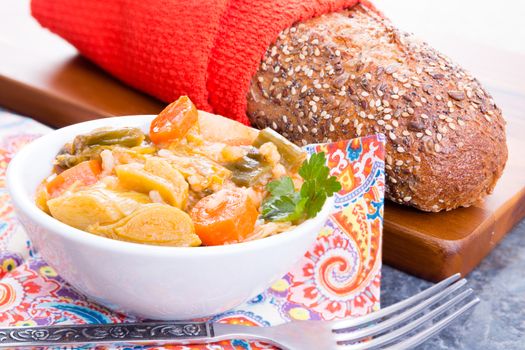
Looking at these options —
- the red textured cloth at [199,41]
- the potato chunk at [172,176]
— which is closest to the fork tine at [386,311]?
Result: the potato chunk at [172,176]

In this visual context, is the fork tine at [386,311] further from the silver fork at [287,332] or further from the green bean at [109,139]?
the green bean at [109,139]

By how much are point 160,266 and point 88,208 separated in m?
0.16

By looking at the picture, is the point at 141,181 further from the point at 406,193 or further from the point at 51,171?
the point at 406,193

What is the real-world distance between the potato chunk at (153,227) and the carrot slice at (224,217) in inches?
2.1

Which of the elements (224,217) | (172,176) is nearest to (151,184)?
(172,176)

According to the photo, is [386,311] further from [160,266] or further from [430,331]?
[160,266]

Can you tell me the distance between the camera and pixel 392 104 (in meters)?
1.87

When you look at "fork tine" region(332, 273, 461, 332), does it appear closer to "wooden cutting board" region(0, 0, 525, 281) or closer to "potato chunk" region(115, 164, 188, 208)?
"wooden cutting board" region(0, 0, 525, 281)

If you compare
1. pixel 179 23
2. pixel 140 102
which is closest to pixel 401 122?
pixel 179 23

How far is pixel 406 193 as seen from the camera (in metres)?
1.85

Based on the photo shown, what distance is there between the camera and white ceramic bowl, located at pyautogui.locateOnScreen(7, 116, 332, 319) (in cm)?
126

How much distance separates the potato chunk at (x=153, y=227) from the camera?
4.18ft

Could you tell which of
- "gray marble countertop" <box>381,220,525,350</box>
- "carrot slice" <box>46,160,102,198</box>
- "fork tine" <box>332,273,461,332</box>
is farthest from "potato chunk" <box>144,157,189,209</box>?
"gray marble countertop" <box>381,220,525,350</box>

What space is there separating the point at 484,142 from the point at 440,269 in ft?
1.11
